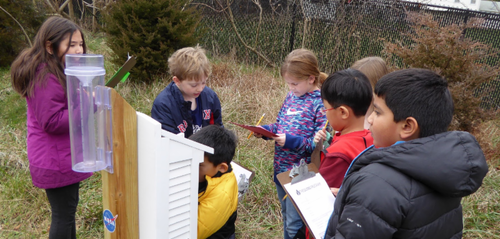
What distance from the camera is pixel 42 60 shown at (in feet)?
7.25

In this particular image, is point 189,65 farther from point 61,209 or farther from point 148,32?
point 148,32

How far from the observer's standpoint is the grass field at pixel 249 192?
3119mm

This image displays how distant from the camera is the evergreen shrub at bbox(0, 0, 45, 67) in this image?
7.48 metres

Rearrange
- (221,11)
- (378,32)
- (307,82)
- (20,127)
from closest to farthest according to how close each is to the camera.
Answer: (307,82), (20,127), (378,32), (221,11)

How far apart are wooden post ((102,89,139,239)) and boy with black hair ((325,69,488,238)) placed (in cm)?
88

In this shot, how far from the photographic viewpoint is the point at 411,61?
432 centimetres

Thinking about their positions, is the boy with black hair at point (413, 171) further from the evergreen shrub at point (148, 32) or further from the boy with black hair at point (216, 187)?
the evergreen shrub at point (148, 32)

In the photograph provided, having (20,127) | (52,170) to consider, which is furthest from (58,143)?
(20,127)

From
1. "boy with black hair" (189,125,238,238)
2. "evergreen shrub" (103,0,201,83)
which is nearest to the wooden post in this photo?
"boy with black hair" (189,125,238,238)

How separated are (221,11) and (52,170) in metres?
7.03

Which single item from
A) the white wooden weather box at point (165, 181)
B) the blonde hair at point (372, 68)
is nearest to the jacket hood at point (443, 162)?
the white wooden weather box at point (165, 181)

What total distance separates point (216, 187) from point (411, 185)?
111 cm

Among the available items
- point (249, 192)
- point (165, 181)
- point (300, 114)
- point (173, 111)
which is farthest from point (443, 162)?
point (249, 192)

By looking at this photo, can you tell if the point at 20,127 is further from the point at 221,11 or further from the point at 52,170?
the point at 221,11
